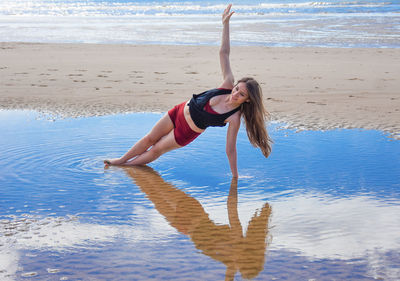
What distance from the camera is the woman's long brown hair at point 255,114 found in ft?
16.1

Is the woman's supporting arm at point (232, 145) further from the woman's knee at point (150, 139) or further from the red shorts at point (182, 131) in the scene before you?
the woman's knee at point (150, 139)

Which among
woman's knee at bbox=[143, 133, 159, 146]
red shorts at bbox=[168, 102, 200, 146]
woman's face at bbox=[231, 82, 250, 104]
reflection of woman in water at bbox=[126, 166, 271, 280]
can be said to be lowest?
reflection of woman in water at bbox=[126, 166, 271, 280]

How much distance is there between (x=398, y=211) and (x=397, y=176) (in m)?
0.91

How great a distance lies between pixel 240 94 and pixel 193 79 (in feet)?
19.9

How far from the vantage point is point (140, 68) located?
12.3 m

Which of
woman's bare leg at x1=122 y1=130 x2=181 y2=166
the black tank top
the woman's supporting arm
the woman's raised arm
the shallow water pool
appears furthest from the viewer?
woman's bare leg at x1=122 y1=130 x2=181 y2=166

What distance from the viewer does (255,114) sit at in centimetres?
502

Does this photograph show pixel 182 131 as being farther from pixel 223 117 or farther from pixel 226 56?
pixel 226 56

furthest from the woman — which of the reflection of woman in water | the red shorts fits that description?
the reflection of woman in water

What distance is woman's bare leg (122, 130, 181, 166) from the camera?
543 centimetres

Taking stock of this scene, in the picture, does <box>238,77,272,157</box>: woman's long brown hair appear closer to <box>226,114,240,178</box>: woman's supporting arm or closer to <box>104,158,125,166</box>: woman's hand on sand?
<box>226,114,240,178</box>: woman's supporting arm

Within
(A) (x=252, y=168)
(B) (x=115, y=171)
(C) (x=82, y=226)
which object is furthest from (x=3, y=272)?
(A) (x=252, y=168)

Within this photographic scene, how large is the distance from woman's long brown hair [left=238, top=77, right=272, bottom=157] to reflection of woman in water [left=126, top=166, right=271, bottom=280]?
50cm

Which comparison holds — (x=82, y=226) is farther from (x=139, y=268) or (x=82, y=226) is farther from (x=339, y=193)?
(x=339, y=193)
